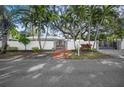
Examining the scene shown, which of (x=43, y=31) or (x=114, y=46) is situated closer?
(x=43, y=31)

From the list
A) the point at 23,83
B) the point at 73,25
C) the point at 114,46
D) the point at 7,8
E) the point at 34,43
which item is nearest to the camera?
the point at 23,83

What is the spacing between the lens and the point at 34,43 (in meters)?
24.8

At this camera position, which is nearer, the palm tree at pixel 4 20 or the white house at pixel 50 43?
the palm tree at pixel 4 20

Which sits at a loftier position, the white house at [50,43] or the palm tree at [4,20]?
the palm tree at [4,20]

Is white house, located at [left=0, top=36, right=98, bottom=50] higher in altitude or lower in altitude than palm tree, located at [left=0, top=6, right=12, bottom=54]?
lower

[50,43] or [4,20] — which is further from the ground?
[4,20]

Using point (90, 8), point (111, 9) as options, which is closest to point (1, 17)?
point (90, 8)

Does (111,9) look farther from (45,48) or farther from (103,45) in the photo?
(103,45)

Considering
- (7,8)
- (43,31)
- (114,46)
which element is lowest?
(114,46)

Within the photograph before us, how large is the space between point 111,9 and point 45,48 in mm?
9643

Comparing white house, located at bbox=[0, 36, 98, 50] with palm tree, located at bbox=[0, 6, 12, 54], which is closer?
palm tree, located at bbox=[0, 6, 12, 54]

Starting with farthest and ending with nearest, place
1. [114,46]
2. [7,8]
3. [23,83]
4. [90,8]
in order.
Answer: [114,46], [90,8], [7,8], [23,83]

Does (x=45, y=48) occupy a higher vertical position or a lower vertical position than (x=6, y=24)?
lower

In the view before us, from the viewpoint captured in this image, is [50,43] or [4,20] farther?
[50,43]
